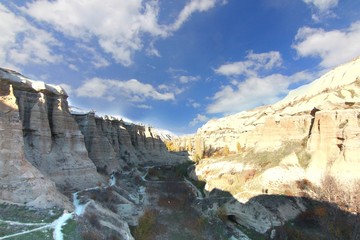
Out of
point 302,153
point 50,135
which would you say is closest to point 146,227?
point 50,135

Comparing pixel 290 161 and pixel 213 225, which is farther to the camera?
pixel 290 161

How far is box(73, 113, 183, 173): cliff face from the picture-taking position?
174 ft

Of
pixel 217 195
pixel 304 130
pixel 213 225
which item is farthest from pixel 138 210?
pixel 304 130

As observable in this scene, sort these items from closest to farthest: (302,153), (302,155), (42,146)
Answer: (42,146) → (302,155) → (302,153)

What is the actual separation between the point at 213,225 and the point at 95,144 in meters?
28.3

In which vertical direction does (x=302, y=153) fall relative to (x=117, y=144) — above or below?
below

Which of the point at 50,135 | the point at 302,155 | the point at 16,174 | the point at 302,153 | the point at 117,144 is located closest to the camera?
the point at 16,174

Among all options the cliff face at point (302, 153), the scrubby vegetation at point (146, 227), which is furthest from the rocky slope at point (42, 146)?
the cliff face at point (302, 153)

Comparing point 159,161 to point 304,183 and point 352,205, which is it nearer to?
point 304,183

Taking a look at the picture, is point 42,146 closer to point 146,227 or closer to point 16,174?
point 16,174

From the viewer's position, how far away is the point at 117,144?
7356 cm

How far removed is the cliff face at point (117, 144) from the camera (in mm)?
53156

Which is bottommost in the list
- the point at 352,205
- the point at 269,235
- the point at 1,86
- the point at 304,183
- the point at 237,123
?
the point at 269,235

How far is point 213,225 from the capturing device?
114 feet
